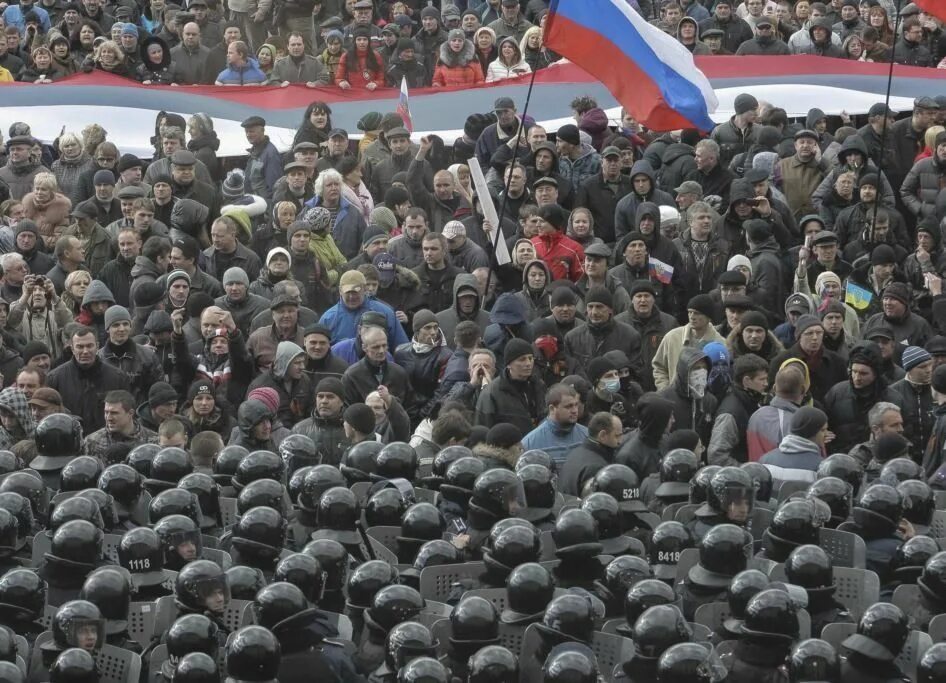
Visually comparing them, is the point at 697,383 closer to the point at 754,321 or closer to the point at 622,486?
the point at 754,321

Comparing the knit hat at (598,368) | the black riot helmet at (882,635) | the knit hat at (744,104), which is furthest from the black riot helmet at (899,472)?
the knit hat at (744,104)

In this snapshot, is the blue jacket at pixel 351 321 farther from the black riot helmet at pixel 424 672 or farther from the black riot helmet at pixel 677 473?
the black riot helmet at pixel 424 672

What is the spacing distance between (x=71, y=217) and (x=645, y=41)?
4.94 m

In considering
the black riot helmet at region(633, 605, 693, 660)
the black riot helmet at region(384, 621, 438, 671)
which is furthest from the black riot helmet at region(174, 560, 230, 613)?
the black riot helmet at region(633, 605, 693, 660)

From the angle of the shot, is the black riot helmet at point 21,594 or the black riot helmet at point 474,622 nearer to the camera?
the black riot helmet at point 474,622

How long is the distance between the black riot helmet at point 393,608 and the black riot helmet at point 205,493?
1.99 meters

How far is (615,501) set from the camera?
1096 cm

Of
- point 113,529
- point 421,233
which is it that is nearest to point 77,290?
point 421,233

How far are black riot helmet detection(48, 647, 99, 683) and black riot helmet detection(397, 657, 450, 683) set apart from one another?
56.7 inches

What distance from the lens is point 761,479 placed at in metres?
11.7

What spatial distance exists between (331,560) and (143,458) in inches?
88.5

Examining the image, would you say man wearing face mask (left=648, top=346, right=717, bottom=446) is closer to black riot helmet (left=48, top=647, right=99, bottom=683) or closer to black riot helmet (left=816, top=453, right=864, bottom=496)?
black riot helmet (left=816, top=453, right=864, bottom=496)

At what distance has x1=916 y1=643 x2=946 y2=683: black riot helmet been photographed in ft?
29.4

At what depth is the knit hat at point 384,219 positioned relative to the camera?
55.0 ft
